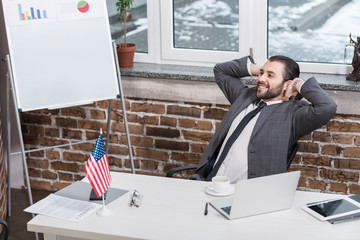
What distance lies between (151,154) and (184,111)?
0.43m

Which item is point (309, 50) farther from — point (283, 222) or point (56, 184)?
point (56, 184)

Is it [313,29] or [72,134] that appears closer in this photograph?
[313,29]

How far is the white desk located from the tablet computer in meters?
0.03

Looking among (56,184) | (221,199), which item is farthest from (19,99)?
(221,199)

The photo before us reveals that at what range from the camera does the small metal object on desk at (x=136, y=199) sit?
2.59 meters

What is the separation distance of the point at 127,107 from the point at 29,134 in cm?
85

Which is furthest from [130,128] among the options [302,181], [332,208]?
[332,208]

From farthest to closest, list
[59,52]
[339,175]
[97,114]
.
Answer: [97,114]
[339,175]
[59,52]

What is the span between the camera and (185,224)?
2.41 meters

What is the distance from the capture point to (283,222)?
2.42m

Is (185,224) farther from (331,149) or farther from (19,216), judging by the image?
(19,216)

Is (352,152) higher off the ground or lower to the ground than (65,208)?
lower

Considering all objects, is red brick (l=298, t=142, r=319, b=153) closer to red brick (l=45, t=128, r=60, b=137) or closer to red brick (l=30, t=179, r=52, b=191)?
red brick (l=45, t=128, r=60, b=137)

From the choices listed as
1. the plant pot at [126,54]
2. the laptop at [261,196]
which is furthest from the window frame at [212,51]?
the laptop at [261,196]
